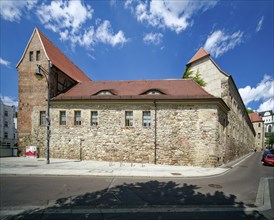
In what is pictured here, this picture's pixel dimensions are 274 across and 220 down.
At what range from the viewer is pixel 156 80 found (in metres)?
22.2

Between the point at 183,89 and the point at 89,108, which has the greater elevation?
the point at 183,89

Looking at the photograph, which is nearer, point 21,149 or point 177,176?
point 177,176

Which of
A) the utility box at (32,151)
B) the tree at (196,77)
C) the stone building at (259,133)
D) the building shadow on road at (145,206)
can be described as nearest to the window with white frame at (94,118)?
the utility box at (32,151)

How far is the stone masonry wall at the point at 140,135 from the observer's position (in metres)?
16.4

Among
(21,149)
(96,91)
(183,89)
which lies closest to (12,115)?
(21,149)

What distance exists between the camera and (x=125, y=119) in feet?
59.1

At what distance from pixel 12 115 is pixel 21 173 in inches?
1843

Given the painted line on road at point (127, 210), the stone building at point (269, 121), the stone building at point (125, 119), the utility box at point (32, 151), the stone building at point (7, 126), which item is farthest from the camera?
the stone building at point (269, 121)

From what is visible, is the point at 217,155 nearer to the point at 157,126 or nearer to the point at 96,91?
the point at 157,126

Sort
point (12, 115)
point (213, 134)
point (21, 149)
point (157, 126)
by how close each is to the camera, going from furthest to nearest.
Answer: point (12, 115) < point (21, 149) < point (157, 126) < point (213, 134)

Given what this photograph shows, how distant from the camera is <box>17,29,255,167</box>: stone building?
651 inches

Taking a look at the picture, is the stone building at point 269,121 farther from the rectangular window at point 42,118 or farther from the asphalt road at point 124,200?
the rectangular window at point 42,118

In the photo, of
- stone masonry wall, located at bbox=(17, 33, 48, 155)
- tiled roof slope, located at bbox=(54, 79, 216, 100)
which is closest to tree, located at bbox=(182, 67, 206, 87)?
tiled roof slope, located at bbox=(54, 79, 216, 100)

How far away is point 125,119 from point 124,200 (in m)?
11.5
